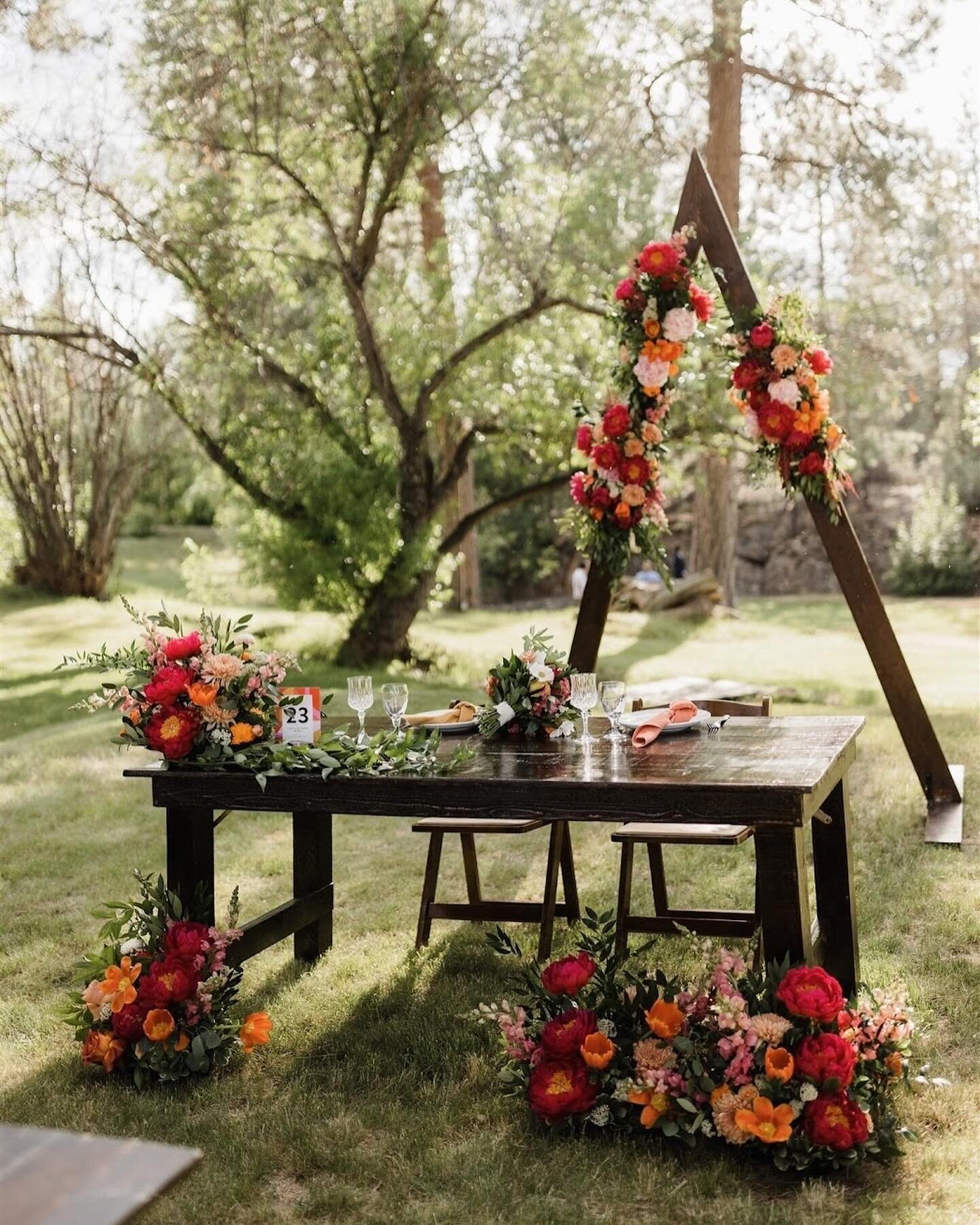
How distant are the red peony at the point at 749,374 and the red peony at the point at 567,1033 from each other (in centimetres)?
303

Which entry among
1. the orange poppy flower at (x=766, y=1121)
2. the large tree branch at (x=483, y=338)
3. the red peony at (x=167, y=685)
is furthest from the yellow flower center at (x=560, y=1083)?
the large tree branch at (x=483, y=338)

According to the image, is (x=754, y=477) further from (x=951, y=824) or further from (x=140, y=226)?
(x=140, y=226)

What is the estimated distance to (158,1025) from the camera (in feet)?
11.6

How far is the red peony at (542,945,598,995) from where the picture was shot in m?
3.29

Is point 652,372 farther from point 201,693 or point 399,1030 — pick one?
point 399,1030

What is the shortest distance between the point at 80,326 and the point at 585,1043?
8914 mm

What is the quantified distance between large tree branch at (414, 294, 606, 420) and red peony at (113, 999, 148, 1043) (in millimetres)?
7571

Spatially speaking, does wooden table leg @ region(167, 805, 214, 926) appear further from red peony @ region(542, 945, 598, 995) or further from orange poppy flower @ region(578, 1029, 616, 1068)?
orange poppy flower @ region(578, 1029, 616, 1068)

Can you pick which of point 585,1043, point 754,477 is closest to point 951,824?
point 754,477

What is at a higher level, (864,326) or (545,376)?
(864,326)

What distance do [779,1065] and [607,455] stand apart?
304cm

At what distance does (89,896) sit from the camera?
18.0ft

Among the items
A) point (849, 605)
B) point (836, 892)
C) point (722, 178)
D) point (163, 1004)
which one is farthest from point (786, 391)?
point (722, 178)

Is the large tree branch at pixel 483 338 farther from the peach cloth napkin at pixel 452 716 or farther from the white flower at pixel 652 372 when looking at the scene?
the peach cloth napkin at pixel 452 716
